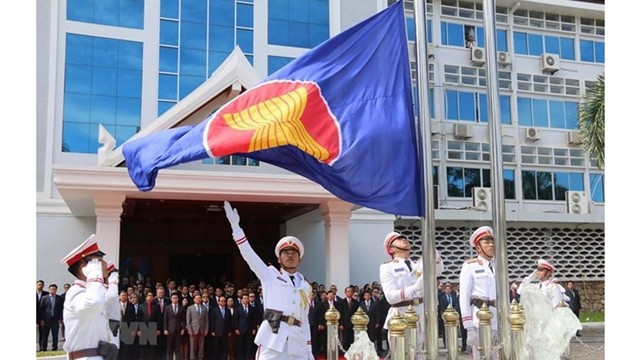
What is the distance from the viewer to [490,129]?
4.14m

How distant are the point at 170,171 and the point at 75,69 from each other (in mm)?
5875

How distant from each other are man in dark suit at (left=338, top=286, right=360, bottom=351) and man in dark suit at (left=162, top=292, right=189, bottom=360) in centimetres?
304

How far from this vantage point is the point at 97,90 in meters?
16.4

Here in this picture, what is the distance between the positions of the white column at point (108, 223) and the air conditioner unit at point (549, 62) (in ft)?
48.6

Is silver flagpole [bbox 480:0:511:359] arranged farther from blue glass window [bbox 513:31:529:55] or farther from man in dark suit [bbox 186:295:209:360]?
blue glass window [bbox 513:31:529:55]

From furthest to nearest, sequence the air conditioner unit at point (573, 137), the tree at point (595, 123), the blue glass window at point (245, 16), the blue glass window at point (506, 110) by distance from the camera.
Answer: the air conditioner unit at point (573, 137) → the blue glass window at point (506, 110) → the blue glass window at point (245, 16) → the tree at point (595, 123)

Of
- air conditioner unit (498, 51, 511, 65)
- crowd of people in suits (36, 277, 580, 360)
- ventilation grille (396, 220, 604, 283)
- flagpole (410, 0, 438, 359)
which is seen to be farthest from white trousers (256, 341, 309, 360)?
air conditioner unit (498, 51, 511, 65)

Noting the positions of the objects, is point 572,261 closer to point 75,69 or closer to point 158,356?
point 158,356

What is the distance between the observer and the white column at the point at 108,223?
12273 mm

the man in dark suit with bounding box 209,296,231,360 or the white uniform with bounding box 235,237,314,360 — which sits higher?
the white uniform with bounding box 235,237,314,360

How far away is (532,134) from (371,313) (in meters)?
10.4

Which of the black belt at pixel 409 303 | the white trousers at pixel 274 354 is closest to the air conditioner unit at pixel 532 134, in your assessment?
the black belt at pixel 409 303

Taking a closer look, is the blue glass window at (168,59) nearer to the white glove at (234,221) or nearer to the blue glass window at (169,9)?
the blue glass window at (169,9)

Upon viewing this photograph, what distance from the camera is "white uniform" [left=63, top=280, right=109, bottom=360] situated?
188 inches
